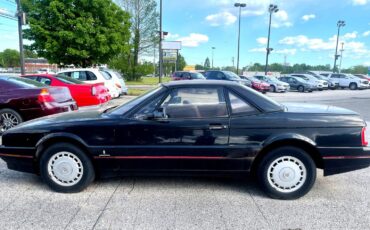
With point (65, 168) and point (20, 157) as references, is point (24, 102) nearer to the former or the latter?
point (20, 157)

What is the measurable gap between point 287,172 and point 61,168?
9.41 feet

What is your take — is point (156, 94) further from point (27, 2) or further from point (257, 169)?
point (27, 2)

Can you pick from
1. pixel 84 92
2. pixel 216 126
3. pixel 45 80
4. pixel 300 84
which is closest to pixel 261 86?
pixel 300 84

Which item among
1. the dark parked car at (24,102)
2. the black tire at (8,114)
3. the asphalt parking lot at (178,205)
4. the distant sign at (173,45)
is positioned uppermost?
the distant sign at (173,45)

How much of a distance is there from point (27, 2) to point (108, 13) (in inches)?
187

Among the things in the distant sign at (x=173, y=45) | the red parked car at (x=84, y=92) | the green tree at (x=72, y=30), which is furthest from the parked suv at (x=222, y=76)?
the distant sign at (x=173, y=45)

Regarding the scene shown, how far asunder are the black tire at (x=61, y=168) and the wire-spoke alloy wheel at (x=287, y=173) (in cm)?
230

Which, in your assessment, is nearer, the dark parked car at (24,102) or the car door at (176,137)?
the car door at (176,137)

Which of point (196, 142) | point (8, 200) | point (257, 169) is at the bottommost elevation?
point (8, 200)

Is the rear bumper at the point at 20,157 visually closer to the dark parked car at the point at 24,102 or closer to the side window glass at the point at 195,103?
the side window glass at the point at 195,103

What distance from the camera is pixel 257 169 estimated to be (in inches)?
138

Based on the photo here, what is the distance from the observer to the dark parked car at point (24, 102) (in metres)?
6.04

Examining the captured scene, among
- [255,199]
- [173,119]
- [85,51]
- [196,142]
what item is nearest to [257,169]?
[255,199]

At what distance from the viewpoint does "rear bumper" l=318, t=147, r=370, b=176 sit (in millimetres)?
3373
